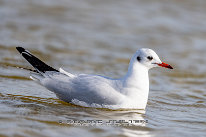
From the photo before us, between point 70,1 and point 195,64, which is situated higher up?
point 70,1

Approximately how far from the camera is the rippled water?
5.00 meters

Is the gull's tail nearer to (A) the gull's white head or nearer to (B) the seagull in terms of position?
(B) the seagull

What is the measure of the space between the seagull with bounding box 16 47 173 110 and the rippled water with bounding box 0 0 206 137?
0.12m

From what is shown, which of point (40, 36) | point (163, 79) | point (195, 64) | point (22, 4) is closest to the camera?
point (163, 79)

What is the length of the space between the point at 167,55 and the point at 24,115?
612 centimetres

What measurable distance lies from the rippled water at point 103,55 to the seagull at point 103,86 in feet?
0.41

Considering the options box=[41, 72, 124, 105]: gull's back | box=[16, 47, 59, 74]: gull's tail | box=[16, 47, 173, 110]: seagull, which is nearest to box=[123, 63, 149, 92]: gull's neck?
box=[16, 47, 173, 110]: seagull

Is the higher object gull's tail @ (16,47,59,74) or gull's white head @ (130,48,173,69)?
gull's white head @ (130,48,173,69)

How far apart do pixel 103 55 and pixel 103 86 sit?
435 centimetres

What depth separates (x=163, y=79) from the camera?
853 centimetres

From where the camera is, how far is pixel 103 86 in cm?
550

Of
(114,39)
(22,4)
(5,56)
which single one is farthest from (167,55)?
(22,4)

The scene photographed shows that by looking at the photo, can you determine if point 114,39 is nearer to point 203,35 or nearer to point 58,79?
point 203,35

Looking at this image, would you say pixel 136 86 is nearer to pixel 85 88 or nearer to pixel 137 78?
pixel 137 78
